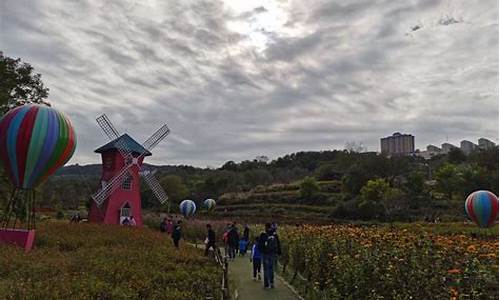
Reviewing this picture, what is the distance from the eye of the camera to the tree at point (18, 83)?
21.4 metres

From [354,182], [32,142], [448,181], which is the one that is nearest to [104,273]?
[32,142]

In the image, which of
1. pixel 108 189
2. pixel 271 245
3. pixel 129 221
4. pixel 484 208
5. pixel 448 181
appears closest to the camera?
pixel 271 245

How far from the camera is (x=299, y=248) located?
13.3 metres

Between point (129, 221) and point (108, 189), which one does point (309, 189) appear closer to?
point (129, 221)

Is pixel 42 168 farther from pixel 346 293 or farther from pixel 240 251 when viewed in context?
pixel 346 293

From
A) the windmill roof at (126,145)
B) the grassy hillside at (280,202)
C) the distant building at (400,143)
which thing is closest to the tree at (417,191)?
the grassy hillside at (280,202)

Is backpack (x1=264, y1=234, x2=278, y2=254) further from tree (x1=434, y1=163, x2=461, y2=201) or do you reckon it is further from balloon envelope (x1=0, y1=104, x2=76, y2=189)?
tree (x1=434, y1=163, x2=461, y2=201)

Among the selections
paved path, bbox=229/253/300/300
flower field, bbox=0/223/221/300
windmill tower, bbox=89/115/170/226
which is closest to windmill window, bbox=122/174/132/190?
windmill tower, bbox=89/115/170/226

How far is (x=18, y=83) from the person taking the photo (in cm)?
2252

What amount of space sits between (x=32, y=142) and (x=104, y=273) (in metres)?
5.73

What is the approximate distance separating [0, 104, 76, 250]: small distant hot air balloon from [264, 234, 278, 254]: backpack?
730cm

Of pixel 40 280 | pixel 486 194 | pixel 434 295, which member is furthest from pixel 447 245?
pixel 486 194

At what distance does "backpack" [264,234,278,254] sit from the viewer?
11586 mm

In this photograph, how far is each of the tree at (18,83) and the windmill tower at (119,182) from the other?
5568mm
